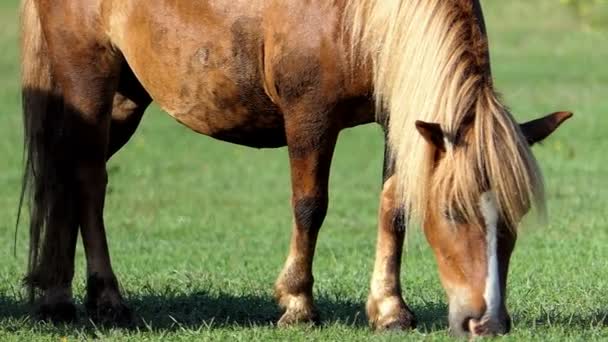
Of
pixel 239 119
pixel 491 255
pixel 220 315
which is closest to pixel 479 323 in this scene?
pixel 491 255

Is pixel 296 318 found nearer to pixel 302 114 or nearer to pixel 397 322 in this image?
pixel 397 322

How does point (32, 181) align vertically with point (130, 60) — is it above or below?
below

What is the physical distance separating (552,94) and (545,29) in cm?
996

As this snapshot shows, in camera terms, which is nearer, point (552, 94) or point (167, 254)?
point (167, 254)

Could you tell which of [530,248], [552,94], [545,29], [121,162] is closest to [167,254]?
[530,248]

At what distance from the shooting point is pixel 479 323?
589 cm

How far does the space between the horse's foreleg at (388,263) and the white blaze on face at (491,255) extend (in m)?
1.04

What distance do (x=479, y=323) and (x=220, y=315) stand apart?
6.85 ft

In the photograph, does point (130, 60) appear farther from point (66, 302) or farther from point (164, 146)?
point (164, 146)

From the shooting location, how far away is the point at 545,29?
31312 millimetres

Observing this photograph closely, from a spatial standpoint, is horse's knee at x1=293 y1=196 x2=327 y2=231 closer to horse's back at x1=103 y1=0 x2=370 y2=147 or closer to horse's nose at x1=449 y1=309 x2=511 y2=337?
horse's back at x1=103 y1=0 x2=370 y2=147

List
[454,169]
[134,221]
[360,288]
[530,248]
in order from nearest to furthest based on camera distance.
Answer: [454,169], [360,288], [530,248], [134,221]

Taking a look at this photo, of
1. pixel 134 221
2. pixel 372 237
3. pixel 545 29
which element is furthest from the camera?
pixel 545 29

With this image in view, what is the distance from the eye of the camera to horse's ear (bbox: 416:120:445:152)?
594 centimetres
